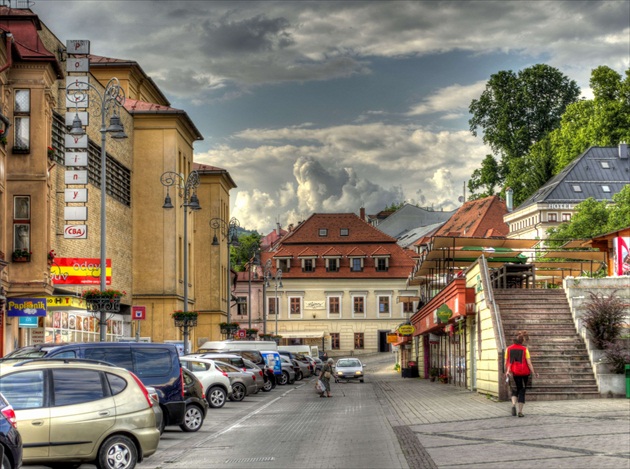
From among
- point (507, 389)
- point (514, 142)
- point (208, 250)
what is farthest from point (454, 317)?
point (514, 142)

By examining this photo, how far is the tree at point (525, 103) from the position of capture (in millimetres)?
107375

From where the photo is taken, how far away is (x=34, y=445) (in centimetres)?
1507

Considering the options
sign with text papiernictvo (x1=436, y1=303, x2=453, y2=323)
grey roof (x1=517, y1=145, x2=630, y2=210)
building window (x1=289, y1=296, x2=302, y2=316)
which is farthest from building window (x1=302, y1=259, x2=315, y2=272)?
sign with text papiernictvo (x1=436, y1=303, x2=453, y2=323)

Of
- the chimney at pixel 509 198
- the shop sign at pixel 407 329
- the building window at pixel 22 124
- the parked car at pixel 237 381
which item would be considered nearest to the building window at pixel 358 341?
the chimney at pixel 509 198

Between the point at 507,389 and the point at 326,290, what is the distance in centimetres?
8879

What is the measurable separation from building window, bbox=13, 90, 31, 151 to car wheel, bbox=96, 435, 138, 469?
24.3 meters

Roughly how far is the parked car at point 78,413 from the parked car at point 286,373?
44312 millimetres

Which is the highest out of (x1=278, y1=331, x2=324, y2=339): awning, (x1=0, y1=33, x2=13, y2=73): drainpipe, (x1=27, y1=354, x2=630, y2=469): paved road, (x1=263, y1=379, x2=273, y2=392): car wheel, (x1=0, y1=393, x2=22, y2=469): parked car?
(x1=0, y1=33, x2=13, y2=73): drainpipe

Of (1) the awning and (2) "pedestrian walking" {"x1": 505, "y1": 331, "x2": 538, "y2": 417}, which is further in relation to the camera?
(1) the awning

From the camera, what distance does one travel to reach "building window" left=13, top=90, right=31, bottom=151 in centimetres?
3850

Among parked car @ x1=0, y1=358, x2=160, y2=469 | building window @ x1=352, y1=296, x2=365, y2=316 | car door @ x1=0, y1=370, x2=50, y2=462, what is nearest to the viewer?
car door @ x1=0, y1=370, x2=50, y2=462

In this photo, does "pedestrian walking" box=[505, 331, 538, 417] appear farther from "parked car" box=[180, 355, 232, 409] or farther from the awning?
the awning

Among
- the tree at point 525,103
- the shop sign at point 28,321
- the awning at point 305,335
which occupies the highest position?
the tree at point 525,103

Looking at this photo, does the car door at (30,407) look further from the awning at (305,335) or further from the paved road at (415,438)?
the awning at (305,335)
